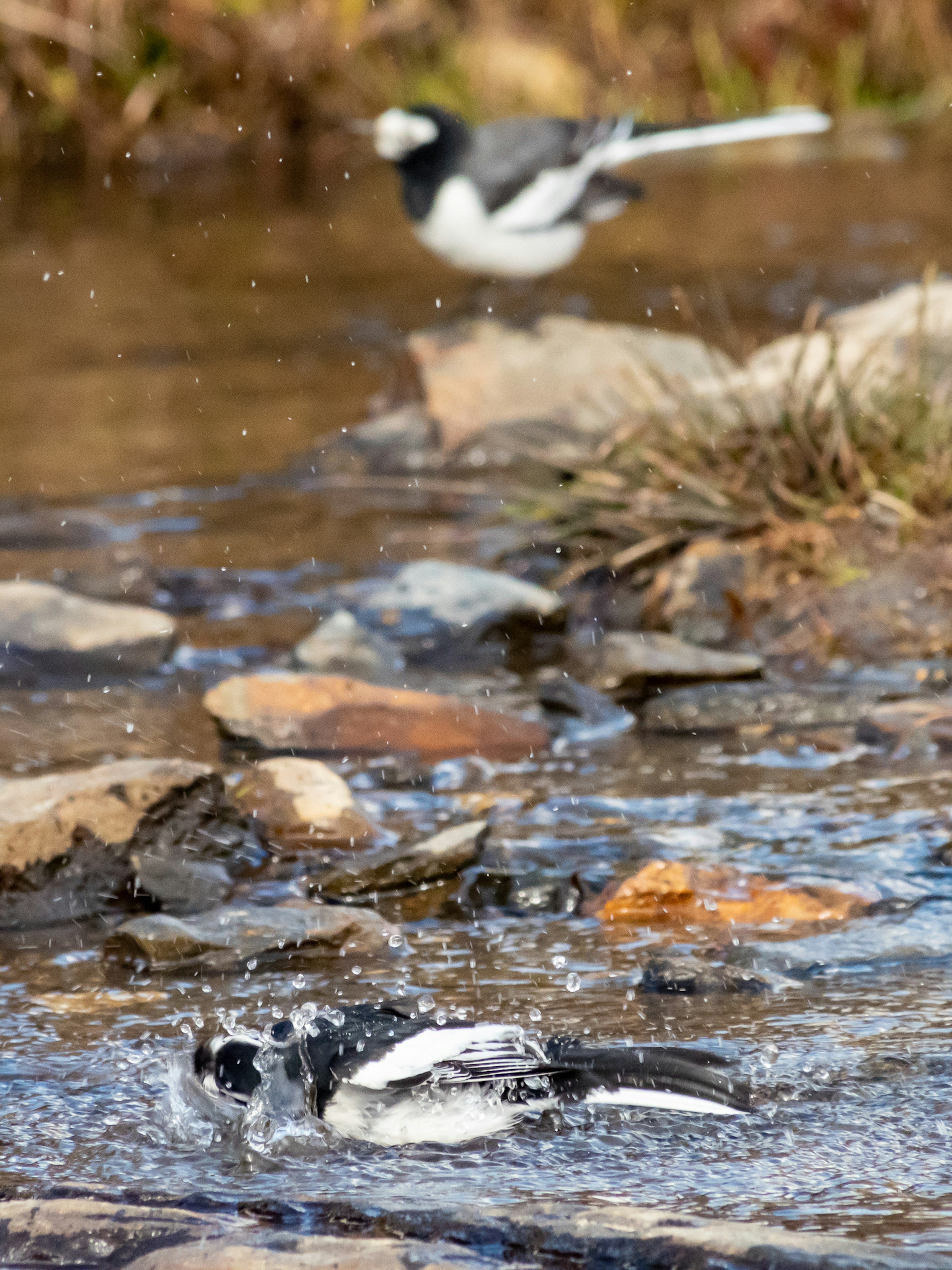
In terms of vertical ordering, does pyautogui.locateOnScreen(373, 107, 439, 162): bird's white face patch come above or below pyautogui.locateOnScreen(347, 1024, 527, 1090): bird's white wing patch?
above

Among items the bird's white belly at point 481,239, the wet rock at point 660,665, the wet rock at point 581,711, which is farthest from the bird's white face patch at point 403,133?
the wet rock at point 581,711

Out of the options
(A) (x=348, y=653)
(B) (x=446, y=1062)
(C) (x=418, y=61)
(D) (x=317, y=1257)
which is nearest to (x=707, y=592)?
(A) (x=348, y=653)

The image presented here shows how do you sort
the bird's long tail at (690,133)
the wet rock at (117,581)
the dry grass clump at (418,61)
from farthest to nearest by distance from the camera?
the dry grass clump at (418,61) < the bird's long tail at (690,133) < the wet rock at (117,581)

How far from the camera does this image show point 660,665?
4266mm

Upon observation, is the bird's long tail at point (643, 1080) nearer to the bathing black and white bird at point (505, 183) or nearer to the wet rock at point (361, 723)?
the wet rock at point (361, 723)

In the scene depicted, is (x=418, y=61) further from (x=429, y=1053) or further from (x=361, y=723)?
(x=429, y=1053)

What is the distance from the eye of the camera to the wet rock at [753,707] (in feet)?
13.3

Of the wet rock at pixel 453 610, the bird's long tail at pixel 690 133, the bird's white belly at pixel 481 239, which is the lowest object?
the wet rock at pixel 453 610

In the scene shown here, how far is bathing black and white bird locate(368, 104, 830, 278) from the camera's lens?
7320 millimetres

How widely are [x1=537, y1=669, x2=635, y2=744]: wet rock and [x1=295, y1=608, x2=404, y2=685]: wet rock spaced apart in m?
0.44

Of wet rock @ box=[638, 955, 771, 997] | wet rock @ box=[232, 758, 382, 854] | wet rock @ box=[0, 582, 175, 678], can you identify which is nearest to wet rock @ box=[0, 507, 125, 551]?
wet rock @ box=[0, 582, 175, 678]

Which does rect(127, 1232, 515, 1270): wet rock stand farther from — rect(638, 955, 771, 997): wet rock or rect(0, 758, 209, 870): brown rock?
rect(0, 758, 209, 870): brown rock

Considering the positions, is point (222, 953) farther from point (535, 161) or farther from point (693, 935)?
point (535, 161)

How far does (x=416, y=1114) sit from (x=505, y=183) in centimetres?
561
